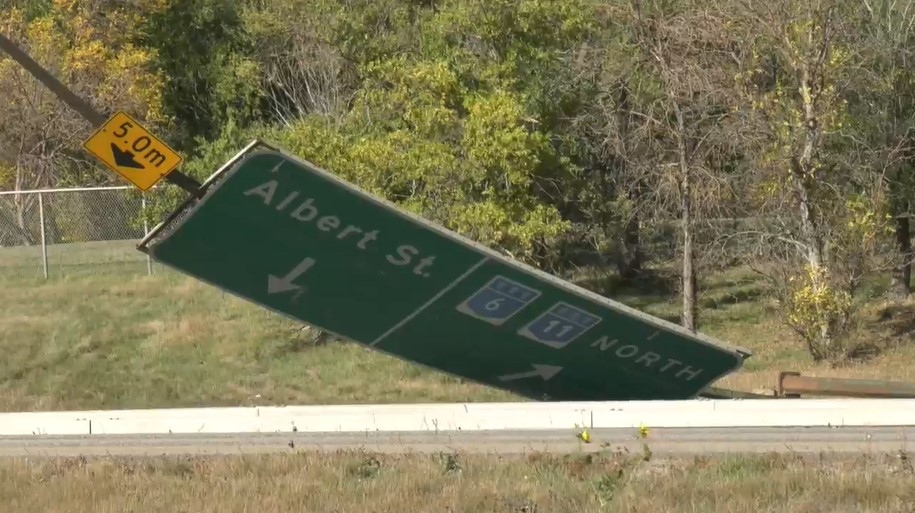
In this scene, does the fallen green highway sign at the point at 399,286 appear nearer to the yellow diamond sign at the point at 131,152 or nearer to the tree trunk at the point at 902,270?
the yellow diamond sign at the point at 131,152

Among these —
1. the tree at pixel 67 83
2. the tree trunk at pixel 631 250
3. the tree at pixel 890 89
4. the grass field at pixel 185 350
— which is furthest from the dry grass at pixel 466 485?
the tree at pixel 67 83

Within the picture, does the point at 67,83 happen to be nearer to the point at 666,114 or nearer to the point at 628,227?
the point at 628,227

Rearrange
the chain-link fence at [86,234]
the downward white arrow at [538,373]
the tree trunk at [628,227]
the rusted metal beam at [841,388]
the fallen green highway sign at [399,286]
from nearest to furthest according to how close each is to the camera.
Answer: the fallen green highway sign at [399,286] < the rusted metal beam at [841,388] < the downward white arrow at [538,373] < the tree trunk at [628,227] < the chain-link fence at [86,234]

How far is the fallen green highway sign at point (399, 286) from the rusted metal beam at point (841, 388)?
597 millimetres

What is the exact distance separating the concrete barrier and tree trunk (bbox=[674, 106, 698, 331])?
563 inches

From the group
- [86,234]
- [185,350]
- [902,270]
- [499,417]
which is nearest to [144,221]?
[86,234]

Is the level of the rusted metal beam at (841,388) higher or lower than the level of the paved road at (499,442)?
higher

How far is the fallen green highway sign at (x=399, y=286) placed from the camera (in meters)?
8.77

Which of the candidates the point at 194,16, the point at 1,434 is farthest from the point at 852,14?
the point at 194,16

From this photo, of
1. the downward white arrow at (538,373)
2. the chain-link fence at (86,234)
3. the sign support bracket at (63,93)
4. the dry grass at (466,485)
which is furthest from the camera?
the chain-link fence at (86,234)

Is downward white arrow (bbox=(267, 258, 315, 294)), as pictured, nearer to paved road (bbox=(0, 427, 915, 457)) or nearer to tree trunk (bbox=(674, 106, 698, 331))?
paved road (bbox=(0, 427, 915, 457))

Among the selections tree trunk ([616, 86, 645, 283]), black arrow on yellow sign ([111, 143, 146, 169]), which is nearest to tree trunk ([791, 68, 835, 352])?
tree trunk ([616, 86, 645, 283])

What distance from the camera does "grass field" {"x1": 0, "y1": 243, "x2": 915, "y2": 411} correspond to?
19.0 m

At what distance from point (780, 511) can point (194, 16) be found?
1481 inches
